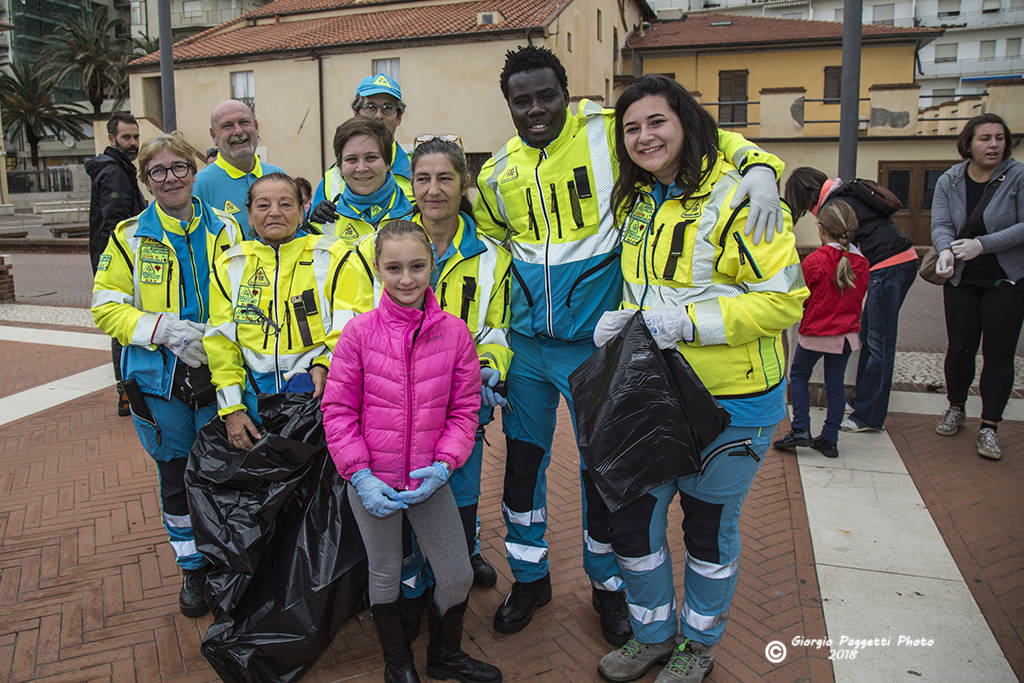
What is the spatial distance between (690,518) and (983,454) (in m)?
3.47

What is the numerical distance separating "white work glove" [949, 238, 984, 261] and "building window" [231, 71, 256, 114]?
27.3m

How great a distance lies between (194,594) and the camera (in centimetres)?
332

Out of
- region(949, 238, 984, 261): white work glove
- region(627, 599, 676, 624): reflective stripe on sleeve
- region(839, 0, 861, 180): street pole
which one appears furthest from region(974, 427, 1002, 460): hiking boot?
region(627, 599, 676, 624): reflective stripe on sleeve

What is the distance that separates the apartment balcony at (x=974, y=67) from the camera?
188 ft

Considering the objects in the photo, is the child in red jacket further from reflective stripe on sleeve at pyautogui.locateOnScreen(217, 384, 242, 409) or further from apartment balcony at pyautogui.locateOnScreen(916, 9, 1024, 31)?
apartment balcony at pyautogui.locateOnScreen(916, 9, 1024, 31)

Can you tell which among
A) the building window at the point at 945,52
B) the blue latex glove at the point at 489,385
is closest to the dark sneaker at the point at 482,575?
the blue latex glove at the point at 489,385

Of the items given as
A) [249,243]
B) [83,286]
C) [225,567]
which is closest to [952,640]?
[225,567]

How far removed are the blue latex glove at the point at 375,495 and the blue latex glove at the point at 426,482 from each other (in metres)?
0.03

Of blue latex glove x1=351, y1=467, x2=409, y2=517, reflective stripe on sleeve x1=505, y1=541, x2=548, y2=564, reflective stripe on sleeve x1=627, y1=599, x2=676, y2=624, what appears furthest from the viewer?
reflective stripe on sleeve x1=505, y1=541, x2=548, y2=564

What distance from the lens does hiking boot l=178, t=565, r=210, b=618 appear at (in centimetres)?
328

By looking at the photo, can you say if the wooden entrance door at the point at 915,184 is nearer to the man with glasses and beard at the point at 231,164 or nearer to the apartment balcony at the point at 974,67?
the man with glasses and beard at the point at 231,164

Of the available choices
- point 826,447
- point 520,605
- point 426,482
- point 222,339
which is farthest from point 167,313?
point 826,447

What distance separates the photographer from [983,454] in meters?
4.98

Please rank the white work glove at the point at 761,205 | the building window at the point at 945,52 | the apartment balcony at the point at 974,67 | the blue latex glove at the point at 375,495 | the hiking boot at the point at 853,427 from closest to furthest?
the white work glove at the point at 761,205 → the blue latex glove at the point at 375,495 → the hiking boot at the point at 853,427 → the apartment balcony at the point at 974,67 → the building window at the point at 945,52
